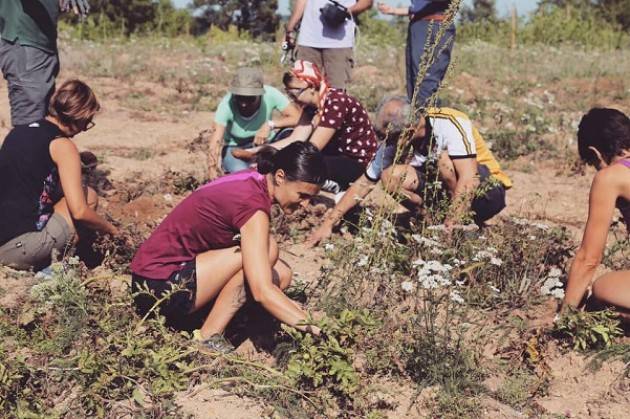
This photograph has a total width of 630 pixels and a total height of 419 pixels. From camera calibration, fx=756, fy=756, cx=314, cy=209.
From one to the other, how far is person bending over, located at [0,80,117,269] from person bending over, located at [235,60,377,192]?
1497mm

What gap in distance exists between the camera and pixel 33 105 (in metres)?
4.83

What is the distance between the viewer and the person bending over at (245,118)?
5234 mm

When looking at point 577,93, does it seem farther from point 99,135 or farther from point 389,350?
point 389,350

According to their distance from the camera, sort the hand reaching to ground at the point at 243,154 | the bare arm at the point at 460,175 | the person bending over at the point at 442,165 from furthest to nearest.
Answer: the hand reaching to ground at the point at 243,154 → the bare arm at the point at 460,175 → the person bending over at the point at 442,165

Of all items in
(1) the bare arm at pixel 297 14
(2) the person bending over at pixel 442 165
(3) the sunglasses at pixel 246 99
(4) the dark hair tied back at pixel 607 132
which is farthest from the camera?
(1) the bare arm at pixel 297 14

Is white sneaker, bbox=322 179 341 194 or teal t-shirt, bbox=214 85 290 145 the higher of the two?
teal t-shirt, bbox=214 85 290 145

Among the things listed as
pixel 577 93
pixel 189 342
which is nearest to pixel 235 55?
pixel 577 93

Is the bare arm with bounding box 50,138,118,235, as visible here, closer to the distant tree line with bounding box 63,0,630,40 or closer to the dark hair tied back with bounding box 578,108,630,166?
the dark hair tied back with bounding box 578,108,630,166

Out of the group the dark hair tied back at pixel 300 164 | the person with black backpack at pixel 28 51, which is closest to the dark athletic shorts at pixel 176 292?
the dark hair tied back at pixel 300 164

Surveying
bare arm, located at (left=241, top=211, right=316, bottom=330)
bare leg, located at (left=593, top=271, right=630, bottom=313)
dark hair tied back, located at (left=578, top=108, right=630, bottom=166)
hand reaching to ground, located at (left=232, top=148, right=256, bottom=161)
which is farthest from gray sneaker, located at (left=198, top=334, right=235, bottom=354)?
hand reaching to ground, located at (left=232, top=148, right=256, bottom=161)

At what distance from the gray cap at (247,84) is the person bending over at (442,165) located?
1044 mm

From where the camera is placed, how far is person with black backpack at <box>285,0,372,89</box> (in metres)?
5.86

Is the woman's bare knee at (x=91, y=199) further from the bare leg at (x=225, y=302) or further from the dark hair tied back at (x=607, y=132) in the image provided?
the dark hair tied back at (x=607, y=132)

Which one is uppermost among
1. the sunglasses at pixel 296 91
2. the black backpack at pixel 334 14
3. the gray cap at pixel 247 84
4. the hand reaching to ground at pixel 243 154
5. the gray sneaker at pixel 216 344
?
the black backpack at pixel 334 14
